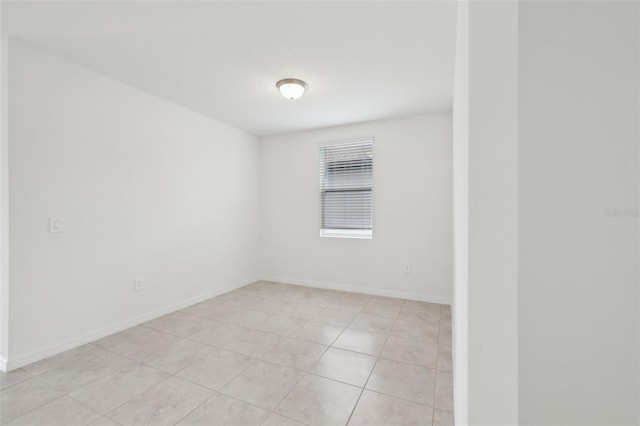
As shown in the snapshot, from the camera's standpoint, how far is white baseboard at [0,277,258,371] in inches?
82.5

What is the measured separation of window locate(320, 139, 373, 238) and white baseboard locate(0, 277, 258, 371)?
209 cm

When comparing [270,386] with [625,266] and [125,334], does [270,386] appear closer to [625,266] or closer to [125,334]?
[125,334]

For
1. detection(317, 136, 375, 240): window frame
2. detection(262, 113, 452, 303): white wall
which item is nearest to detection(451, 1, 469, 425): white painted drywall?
detection(262, 113, 452, 303): white wall

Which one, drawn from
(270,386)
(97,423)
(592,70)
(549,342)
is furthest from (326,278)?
(592,70)

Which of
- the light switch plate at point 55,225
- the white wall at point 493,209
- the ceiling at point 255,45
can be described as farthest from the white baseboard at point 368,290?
the white wall at point 493,209

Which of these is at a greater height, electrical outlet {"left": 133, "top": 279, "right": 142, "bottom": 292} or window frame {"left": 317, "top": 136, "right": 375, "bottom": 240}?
window frame {"left": 317, "top": 136, "right": 375, "bottom": 240}

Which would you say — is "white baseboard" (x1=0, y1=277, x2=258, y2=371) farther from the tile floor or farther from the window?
the window

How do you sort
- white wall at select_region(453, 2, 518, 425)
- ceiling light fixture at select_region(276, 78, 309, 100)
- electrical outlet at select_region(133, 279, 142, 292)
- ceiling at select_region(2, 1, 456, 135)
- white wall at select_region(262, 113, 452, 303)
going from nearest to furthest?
white wall at select_region(453, 2, 518, 425) < ceiling at select_region(2, 1, 456, 135) < ceiling light fixture at select_region(276, 78, 309, 100) < electrical outlet at select_region(133, 279, 142, 292) < white wall at select_region(262, 113, 452, 303)

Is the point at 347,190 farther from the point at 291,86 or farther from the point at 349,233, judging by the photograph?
the point at 291,86

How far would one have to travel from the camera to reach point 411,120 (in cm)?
373

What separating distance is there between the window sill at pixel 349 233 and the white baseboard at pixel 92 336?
190 cm

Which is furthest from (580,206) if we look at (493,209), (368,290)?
(368,290)

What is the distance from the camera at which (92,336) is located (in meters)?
2.55

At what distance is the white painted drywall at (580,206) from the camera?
0.89 meters
